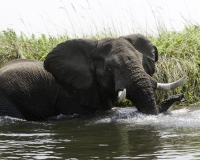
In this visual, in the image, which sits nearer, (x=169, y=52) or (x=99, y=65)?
(x=99, y=65)

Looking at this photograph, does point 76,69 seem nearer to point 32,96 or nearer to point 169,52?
point 32,96

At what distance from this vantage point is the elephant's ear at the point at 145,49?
12.2m

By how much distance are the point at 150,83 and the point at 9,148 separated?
361 centimetres

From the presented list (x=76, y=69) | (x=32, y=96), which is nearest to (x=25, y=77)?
(x=32, y=96)

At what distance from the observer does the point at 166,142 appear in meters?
8.22

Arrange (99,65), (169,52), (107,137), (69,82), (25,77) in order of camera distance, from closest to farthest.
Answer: (107,137), (99,65), (69,82), (25,77), (169,52)

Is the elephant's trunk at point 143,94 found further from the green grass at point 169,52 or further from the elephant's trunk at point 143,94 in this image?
the green grass at point 169,52

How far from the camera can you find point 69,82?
40.6ft

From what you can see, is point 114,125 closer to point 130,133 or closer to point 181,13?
point 130,133

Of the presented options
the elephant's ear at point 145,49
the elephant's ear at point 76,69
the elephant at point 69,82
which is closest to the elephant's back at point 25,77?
the elephant at point 69,82

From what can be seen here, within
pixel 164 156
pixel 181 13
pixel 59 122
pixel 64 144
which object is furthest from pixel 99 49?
pixel 181 13

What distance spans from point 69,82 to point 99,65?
715 mm

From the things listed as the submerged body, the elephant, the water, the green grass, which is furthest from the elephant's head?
the green grass

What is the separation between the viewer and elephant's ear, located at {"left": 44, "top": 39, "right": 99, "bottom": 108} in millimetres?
12227
